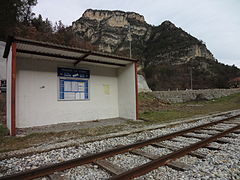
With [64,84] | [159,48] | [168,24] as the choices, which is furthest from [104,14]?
[64,84]

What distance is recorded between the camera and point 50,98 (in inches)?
321

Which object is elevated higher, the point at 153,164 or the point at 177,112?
the point at 153,164

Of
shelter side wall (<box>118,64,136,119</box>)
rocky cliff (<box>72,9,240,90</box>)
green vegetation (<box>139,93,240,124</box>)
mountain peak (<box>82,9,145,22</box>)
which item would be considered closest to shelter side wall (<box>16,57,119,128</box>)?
shelter side wall (<box>118,64,136,119</box>)

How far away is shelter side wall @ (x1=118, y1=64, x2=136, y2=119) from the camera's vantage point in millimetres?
9523

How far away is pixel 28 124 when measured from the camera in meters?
7.43

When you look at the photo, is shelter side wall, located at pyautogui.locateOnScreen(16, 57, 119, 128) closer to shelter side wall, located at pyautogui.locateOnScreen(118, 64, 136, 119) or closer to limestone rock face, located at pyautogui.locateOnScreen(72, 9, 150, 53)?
shelter side wall, located at pyautogui.locateOnScreen(118, 64, 136, 119)

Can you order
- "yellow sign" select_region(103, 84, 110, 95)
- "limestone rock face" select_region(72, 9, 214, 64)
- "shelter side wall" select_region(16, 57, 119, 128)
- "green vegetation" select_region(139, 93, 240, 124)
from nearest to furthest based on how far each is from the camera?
"shelter side wall" select_region(16, 57, 119, 128), "green vegetation" select_region(139, 93, 240, 124), "yellow sign" select_region(103, 84, 110, 95), "limestone rock face" select_region(72, 9, 214, 64)

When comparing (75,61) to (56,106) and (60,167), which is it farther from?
(60,167)

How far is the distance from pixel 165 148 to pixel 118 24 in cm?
8899

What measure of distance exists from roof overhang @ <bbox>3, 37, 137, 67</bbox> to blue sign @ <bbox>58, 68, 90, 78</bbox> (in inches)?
19.3

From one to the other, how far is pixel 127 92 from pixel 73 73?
340 centimetres

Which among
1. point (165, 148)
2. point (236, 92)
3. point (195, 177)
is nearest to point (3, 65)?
point (165, 148)

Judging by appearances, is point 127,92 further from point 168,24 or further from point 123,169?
point 168,24

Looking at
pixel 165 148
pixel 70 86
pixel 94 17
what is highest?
pixel 94 17
